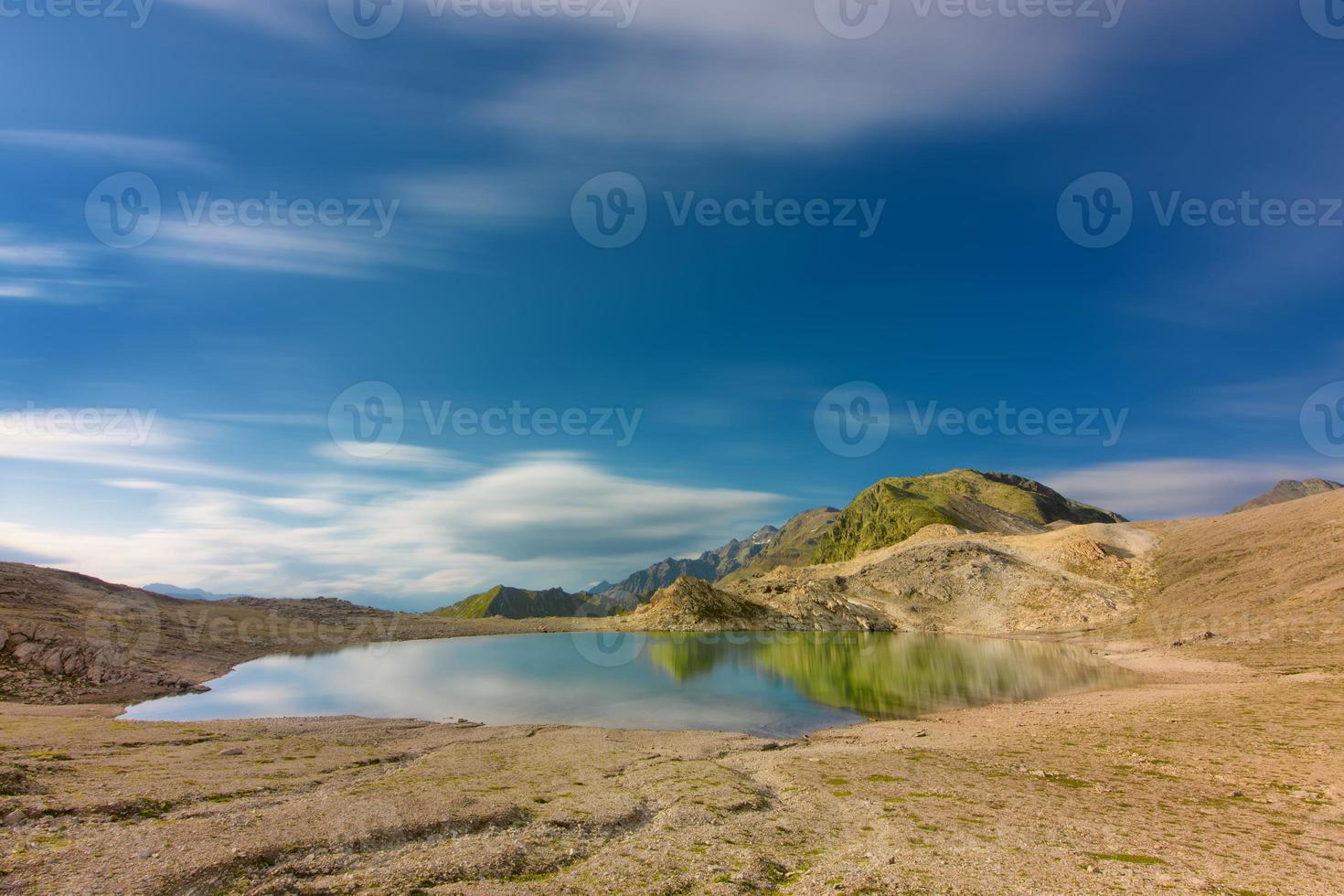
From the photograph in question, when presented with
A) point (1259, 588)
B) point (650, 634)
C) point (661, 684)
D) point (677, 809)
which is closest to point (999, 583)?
point (1259, 588)

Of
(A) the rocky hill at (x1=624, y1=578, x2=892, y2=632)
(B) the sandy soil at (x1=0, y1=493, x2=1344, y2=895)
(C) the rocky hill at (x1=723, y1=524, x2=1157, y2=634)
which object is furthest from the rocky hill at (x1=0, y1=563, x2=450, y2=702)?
(C) the rocky hill at (x1=723, y1=524, x2=1157, y2=634)

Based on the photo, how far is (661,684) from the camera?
5697 cm

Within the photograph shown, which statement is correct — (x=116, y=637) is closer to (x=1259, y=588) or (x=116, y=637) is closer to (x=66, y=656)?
(x=66, y=656)

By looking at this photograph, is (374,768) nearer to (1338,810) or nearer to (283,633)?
(1338,810)

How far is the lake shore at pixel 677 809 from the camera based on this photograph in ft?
37.7

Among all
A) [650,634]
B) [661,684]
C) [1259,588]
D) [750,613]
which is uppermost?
[1259,588]

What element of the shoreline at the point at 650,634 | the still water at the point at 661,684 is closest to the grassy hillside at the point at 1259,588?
the shoreline at the point at 650,634

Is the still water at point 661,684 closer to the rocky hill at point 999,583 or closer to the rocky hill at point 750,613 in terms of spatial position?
the rocky hill at point 999,583

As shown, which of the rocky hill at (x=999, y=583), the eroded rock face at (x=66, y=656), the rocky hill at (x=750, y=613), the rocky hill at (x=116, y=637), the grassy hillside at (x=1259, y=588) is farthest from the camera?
the rocky hill at (x=750, y=613)

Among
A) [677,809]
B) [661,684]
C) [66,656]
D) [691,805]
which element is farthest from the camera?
[661,684]

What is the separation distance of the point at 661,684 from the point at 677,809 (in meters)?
42.3

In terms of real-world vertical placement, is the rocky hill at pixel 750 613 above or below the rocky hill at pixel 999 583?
below

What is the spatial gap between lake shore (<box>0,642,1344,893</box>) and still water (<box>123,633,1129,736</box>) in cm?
1106

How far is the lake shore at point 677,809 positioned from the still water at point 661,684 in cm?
1106
